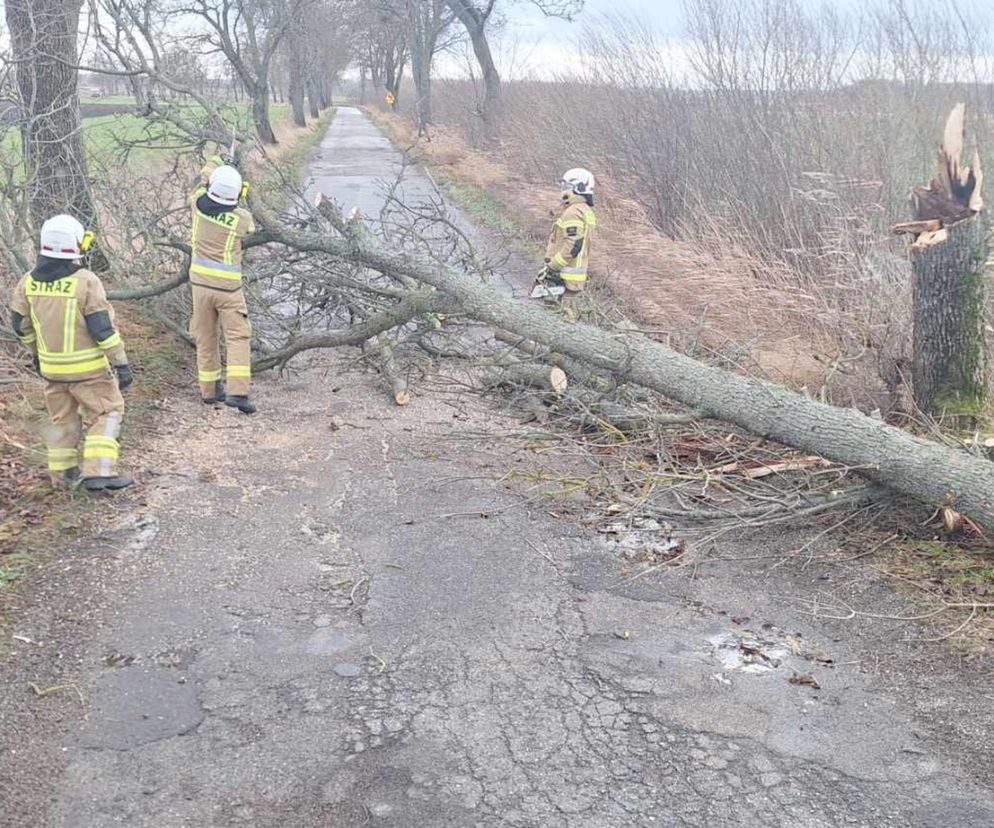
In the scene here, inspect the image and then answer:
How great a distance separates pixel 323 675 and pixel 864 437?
266cm

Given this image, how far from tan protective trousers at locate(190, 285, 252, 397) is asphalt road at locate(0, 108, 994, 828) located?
1351 mm

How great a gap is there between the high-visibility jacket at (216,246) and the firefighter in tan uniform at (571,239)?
2.61m

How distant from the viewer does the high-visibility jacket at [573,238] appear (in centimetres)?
818

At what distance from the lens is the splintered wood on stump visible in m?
5.29

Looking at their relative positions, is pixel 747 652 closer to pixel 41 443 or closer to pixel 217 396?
pixel 41 443

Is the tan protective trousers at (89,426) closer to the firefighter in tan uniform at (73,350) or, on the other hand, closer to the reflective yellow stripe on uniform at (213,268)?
the firefighter in tan uniform at (73,350)

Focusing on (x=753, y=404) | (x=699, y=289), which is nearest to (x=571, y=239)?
(x=699, y=289)

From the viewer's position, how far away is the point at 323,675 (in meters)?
3.55

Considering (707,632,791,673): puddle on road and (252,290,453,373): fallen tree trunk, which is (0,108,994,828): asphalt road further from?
(252,290,453,373): fallen tree trunk

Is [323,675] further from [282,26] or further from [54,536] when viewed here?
[282,26]

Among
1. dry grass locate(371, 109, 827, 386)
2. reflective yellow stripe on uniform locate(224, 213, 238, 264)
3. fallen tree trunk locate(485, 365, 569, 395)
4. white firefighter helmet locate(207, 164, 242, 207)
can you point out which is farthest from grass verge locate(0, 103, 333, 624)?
dry grass locate(371, 109, 827, 386)

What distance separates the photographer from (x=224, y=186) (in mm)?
6367

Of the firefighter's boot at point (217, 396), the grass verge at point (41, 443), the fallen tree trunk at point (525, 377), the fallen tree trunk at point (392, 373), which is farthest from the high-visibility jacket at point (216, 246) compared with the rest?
the fallen tree trunk at point (525, 377)

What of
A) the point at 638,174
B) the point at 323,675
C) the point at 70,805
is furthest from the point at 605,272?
the point at 70,805
